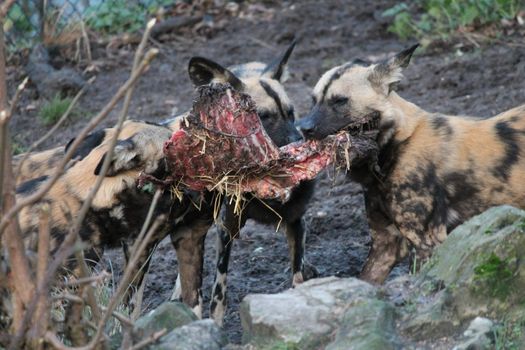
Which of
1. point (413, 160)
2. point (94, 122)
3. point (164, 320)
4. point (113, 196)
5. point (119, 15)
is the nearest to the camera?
point (94, 122)

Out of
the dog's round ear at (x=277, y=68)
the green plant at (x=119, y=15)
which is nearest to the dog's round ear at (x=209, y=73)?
the dog's round ear at (x=277, y=68)

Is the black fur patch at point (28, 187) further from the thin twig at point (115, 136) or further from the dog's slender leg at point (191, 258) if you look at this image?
the thin twig at point (115, 136)

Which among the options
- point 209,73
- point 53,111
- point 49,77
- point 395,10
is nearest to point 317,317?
point 209,73

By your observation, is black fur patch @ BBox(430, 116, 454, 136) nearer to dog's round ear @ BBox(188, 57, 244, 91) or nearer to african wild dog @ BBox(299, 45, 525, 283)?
african wild dog @ BBox(299, 45, 525, 283)

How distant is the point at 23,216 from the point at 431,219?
72.0 inches

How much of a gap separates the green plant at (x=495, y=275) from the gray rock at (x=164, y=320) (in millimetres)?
942

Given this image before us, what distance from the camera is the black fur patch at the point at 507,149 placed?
4.71 metres

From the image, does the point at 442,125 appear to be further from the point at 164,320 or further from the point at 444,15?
the point at 444,15

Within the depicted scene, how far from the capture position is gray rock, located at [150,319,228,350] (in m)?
3.05

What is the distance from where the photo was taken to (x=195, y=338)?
10.2 feet

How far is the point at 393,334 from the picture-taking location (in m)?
3.01

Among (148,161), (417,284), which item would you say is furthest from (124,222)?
(417,284)

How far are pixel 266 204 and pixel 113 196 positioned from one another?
0.75 metres

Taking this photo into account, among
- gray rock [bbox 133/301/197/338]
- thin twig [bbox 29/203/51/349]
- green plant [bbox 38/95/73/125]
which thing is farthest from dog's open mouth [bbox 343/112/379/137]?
green plant [bbox 38/95/73/125]
